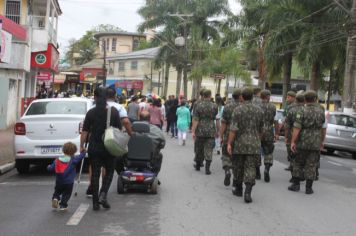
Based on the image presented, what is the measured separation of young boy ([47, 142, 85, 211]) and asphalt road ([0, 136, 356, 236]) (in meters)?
0.18

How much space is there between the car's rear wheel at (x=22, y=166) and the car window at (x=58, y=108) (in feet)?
3.22

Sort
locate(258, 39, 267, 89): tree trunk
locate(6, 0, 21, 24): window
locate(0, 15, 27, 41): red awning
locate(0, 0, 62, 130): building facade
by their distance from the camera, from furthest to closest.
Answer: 1. locate(258, 39, 267, 89): tree trunk
2. locate(6, 0, 21, 24): window
3. locate(0, 0, 62, 130): building facade
4. locate(0, 15, 27, 41): red awning

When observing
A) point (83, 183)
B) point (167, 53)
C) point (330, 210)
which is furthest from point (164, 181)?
point (167, 53)

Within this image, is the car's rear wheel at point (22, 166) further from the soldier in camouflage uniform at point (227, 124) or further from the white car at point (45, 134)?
the soldier in camouflage uniform at point (227, 124)

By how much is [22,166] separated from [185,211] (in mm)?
4828

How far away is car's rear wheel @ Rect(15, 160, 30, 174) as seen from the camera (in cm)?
1158

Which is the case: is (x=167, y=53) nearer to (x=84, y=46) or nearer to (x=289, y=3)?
(x=289, y=3)

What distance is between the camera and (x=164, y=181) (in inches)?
433

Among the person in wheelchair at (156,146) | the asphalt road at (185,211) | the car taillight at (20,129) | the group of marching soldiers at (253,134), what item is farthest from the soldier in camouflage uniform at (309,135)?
the car taillight at (20,129)

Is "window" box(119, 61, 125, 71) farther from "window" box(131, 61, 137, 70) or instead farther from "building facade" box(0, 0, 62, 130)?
"building facade" box(0, 0, 62, 130)

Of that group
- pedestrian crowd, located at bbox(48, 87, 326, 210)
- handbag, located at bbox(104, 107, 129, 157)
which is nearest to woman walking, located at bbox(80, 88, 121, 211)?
pedestrian crowd, located at bbox(48, 87, 326, 210)

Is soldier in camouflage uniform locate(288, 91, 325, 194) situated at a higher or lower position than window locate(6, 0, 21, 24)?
lower

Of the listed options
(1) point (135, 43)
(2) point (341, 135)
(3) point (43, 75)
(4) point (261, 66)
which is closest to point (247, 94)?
(2) point (341, 135)

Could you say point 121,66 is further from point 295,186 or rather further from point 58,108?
point 295,186
